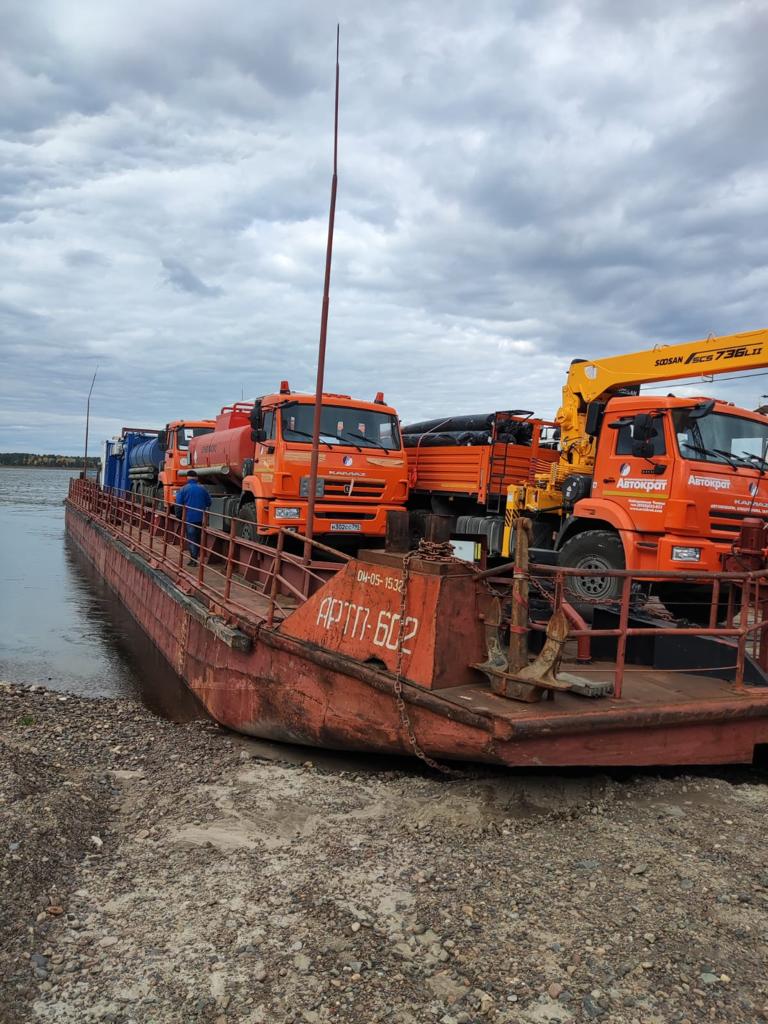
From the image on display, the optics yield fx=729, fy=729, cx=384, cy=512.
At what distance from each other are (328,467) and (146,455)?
13572mm

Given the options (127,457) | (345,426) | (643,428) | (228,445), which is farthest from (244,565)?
(127,457)

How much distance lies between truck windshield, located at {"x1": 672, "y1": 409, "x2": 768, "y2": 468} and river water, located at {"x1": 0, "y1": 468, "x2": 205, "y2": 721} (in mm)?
6223

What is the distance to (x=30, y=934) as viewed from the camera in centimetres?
345

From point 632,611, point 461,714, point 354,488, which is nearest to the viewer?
point 461,714

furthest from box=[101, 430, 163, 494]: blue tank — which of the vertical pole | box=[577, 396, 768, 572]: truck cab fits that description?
the vertical pole

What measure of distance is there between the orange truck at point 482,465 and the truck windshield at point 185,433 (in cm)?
737

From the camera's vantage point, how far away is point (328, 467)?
1013cm

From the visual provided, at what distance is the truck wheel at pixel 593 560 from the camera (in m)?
7.64

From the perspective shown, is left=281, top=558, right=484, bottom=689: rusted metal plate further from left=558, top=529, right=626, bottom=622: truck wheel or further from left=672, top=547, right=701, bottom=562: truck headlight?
left=672, top=547, right=701, bottom=562: truck headlight

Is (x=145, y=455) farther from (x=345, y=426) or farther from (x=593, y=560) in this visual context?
(x=593, y=560)

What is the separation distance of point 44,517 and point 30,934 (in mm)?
47590

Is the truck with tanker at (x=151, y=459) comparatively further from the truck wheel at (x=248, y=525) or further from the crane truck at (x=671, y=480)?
the crane truck at (x=671, y=480)

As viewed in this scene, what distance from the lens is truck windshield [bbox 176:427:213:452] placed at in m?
17.6

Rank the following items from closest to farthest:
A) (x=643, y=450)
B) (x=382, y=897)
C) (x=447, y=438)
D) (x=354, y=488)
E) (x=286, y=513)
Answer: (x=382, y=897)
(x=643, y=450)
(x=286, y=513)
(x=354, y=488)
(x=447, y=438)
